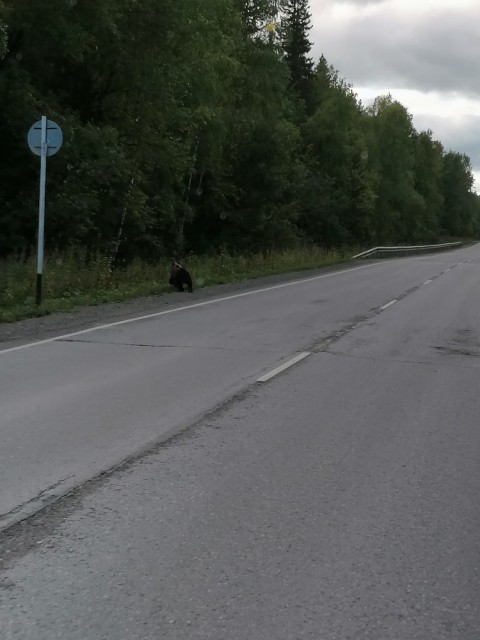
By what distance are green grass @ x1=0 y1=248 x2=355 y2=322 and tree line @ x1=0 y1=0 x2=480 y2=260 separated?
3.26 m

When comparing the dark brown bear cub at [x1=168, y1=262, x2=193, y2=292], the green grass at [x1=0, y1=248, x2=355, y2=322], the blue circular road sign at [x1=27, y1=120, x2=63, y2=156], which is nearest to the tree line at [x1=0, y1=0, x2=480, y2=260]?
the green grass at [x1=0, y1=248, x2=355, y2=322]

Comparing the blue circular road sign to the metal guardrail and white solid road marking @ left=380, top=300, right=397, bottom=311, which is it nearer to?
white solid road marking @ left=380, top=300, right=397, bottom=311

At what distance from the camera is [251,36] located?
38531 mm

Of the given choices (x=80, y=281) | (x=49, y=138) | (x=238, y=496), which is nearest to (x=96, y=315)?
(x=80, y=281)

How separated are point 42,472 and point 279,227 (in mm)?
32996

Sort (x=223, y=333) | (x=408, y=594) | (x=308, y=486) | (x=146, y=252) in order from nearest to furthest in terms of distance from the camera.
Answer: (x=408, y=594) < (x=308, y=486) < (x=223, y=333) < (x=146, y=252)

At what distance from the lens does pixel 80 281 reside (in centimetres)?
1620

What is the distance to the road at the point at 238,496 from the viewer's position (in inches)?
118

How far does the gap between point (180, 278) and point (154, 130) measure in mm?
9512

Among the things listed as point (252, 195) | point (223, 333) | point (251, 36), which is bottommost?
point (223, 333)

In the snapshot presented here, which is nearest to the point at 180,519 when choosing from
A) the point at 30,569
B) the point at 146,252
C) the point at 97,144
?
the point at 30,569

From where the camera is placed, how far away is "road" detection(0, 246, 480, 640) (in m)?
2.99

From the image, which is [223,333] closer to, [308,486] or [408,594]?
[308,486]

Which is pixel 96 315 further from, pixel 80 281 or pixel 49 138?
pixel 49 138
